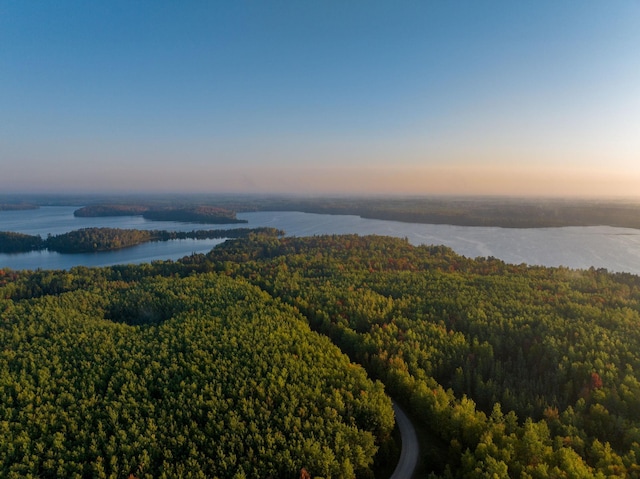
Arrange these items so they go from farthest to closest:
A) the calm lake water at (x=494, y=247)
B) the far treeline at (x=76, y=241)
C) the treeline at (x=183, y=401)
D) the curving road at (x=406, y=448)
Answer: the far treeline at (x=76, y=241) < the calm lake water at (x=494, y=247) < the curving road at (x=406, y=448) < the treeline at (x=183, y=401)

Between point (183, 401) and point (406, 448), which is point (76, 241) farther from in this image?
point (406, 448)

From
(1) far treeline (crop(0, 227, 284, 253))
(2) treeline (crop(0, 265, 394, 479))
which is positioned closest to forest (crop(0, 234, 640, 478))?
(2) treeline (crop(0, 265, 394, 479))

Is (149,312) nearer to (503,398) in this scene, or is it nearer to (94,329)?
(94,329)

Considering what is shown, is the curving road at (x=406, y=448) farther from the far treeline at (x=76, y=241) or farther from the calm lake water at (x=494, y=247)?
the far treeline at (x=76, y=241)

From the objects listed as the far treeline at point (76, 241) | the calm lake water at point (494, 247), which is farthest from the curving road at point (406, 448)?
the far treeline at point (76, 241)

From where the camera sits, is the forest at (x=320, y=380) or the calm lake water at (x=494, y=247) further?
the calm lake water at (x=494, y=247)

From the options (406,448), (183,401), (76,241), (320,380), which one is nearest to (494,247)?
(406,448)
